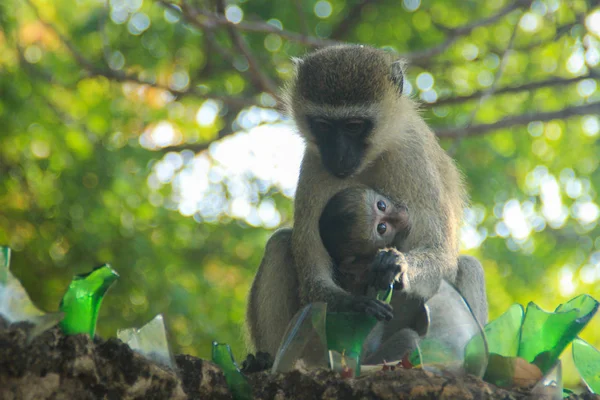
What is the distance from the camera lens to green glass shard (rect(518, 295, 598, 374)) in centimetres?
277

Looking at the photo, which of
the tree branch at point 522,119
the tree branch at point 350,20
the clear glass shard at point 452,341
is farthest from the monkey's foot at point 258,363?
the tree branch at point 350,20

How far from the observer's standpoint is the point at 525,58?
934cm

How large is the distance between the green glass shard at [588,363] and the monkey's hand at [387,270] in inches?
37.4

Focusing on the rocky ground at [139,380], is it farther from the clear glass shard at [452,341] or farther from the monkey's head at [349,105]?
the monkey's head at [349,105]

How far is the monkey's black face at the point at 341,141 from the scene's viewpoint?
14.4 ft

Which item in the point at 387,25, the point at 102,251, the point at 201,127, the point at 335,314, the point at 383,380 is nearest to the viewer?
the point at 383,380

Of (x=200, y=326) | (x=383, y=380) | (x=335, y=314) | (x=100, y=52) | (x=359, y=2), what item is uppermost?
(x=359, y=2)

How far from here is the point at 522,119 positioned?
25.8ft

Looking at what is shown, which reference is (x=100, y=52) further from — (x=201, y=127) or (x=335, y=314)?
(x=335, y=314)

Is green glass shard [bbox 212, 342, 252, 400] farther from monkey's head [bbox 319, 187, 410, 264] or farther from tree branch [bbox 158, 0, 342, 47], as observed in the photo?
tree branch [bbox 158, 0, 342, 47]

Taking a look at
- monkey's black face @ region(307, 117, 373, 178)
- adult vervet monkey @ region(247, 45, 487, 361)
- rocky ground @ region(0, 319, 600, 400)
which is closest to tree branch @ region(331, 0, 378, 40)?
adult vervet monkey @ region(247, 45, 487, 361)

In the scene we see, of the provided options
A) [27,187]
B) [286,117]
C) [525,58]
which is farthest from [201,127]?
[286,117]

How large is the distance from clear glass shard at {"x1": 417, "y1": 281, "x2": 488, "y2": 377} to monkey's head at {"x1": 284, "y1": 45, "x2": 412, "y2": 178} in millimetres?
1744

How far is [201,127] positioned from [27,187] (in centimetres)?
333
